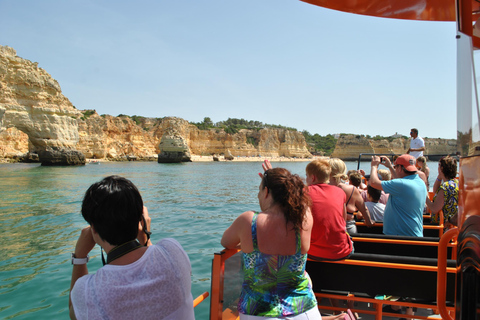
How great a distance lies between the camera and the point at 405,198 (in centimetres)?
330

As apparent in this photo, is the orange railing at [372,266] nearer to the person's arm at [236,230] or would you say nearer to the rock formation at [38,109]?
the person's arm at [236,230]

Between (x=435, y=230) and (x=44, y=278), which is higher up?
(x=435, y=230)

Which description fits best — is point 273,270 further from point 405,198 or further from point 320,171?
point 405,198

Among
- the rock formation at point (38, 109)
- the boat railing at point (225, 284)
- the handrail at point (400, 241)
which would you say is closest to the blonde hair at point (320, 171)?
the handrail at point (400, 241)

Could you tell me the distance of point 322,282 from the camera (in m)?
2.55

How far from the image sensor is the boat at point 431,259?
1.42 m

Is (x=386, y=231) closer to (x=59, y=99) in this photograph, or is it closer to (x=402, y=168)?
(x=402, y=168)

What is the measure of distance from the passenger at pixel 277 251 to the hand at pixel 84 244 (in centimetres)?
80

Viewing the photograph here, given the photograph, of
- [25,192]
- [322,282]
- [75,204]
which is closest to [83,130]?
[25,192]

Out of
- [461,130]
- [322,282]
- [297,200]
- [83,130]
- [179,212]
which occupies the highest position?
[83,130]

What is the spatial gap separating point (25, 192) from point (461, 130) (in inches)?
712

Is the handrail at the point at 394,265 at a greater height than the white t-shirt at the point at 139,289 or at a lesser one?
lesser

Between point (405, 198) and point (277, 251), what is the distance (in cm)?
207

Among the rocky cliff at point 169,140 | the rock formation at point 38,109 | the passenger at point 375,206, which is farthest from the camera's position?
the rocky cliff at point 169,140
